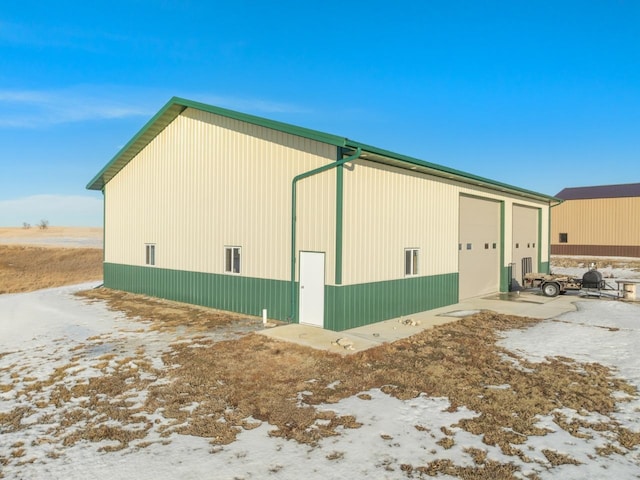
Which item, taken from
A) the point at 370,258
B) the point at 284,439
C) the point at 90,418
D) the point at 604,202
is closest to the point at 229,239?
the point at 370,258

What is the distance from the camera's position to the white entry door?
12586 millimetres

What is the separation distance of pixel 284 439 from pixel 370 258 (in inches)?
308

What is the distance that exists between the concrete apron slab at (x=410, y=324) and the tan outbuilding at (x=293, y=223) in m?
0.49

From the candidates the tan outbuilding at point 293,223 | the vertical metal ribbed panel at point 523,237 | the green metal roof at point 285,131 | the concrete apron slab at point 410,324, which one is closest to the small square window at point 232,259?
the tan outbuilding at point 293,223

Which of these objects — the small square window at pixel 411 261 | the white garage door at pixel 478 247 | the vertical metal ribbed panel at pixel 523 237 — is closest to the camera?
the small square window at pixel 411 261

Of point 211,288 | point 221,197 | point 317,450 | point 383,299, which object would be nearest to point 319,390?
point 317,450

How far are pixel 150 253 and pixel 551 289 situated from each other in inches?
742

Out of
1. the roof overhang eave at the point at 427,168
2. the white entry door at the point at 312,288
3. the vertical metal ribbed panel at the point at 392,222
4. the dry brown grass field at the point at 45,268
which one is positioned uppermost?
the roof overhang eave at the point at 427,168

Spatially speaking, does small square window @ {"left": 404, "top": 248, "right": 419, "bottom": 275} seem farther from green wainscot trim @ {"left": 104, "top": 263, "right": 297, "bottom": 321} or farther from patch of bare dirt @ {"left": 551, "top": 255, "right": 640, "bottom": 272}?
patch of bare dirt @ {"left": 551, "top": 255, "right": 640, "bottom": 272}

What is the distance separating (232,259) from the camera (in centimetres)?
1538

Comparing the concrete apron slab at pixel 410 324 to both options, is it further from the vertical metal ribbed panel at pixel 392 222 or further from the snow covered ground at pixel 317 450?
the snow covered ground at pixel 317 450

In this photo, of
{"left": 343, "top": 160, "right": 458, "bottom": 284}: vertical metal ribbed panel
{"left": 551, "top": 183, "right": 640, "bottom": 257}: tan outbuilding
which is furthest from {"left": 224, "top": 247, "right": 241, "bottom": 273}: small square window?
{"left": 551, "top": 183, "right": 640, "bottom": 257}: tan outbuilding

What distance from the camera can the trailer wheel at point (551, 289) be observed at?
2006 cm

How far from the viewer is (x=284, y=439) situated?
233 inches
